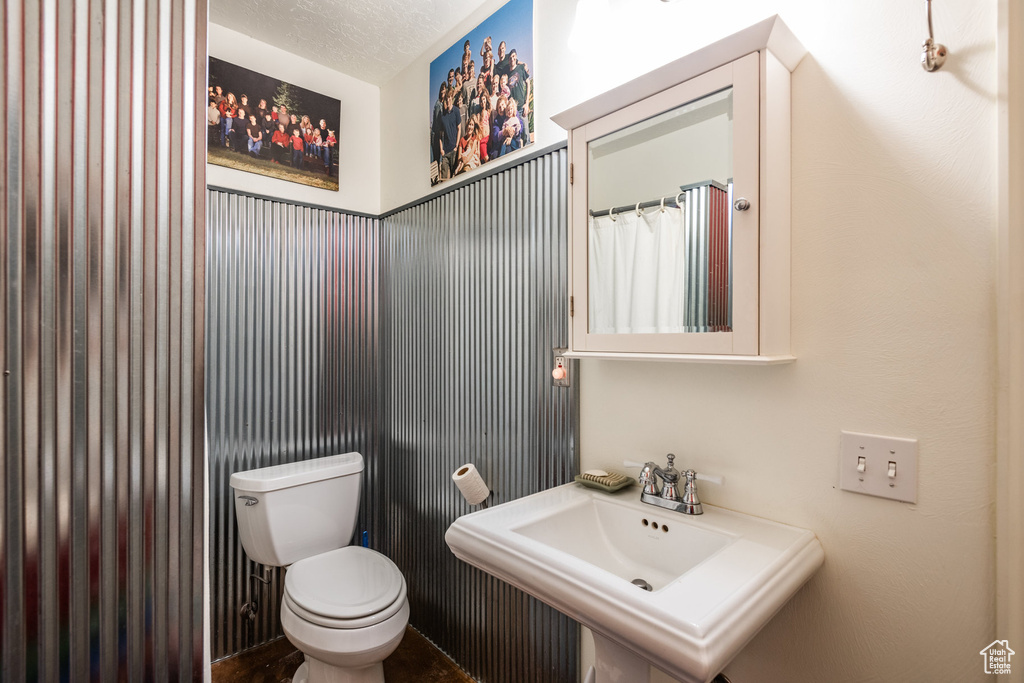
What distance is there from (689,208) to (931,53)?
1.64 ft

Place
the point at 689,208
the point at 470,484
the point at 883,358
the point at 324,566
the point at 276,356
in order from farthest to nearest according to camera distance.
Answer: the point at 276,356 → the point at 324,566 → the point at 470,484 → the point at 689,208 → the point at 883,358

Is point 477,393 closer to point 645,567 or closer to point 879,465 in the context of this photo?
point 645,567

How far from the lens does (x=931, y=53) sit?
3.16 feet

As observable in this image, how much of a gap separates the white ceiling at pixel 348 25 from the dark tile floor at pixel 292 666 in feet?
8.35

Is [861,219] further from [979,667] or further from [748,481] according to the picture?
[979,667]

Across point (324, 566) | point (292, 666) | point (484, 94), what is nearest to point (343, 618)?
point (324, 566)

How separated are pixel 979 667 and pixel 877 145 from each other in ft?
3.30

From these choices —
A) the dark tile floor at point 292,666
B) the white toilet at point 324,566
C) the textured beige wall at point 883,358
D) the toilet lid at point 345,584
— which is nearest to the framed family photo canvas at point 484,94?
the textured beige wall at point 883,358

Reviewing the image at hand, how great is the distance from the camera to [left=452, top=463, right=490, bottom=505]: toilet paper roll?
171 centimetres

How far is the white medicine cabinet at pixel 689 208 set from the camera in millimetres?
1091

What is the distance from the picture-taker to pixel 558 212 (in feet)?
5.37

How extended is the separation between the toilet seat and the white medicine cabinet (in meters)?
1.07

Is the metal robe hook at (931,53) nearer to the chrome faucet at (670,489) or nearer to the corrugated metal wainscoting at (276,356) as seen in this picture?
the chrome faucet at (670,489)

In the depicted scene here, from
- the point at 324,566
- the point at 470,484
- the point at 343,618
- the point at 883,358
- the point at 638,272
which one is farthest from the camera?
the point at 324,566
